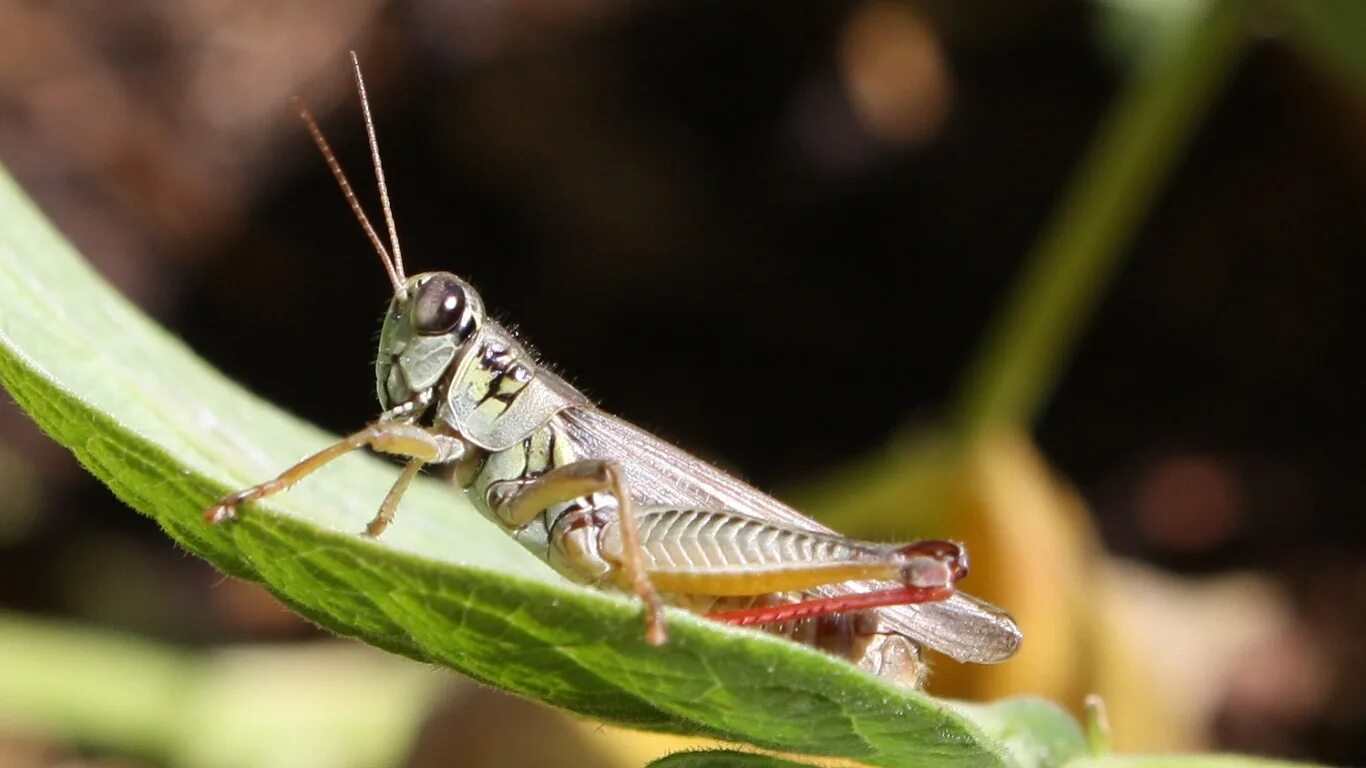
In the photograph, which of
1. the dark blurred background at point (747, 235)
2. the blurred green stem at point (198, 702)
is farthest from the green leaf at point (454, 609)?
the dark blurred background at point (747, 235)

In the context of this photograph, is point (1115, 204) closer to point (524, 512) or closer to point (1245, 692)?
point (1245, 692)

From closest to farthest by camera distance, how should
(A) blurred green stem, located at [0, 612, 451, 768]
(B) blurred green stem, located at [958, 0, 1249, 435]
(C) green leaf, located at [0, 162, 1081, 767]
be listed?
(C) green leaf, located at [0, 162, 1081, 767]
(A) blurred green stem, located at [0, 612, 451, 768]
(B) blurred green stem, located at [958, 0, 1249, 435]

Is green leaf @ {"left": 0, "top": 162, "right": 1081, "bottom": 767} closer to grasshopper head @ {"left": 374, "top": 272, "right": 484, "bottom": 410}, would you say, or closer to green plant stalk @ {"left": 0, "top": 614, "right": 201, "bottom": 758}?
grasshopper head @ {"left": 374, "top": 272, "right": 484, "bottom": 410}

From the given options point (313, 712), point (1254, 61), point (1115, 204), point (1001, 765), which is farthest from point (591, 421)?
point (1254, 61)

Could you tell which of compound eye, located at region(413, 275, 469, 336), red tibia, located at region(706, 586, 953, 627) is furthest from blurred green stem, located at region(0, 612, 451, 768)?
red tibia, located at region(706, 586, 953, 627)

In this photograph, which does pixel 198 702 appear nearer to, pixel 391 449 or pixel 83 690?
pixel 83 690

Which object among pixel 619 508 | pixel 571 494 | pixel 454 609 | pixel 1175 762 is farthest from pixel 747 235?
pixel 454 609

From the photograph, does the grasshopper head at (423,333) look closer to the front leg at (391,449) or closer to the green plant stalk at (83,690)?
the front leg at (391,449)
